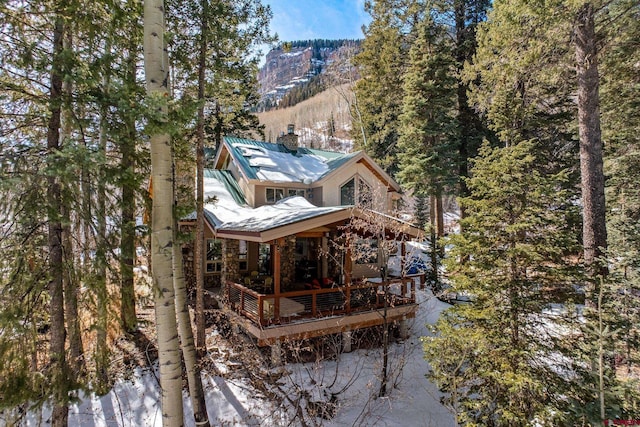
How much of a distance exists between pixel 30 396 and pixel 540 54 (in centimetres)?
1112

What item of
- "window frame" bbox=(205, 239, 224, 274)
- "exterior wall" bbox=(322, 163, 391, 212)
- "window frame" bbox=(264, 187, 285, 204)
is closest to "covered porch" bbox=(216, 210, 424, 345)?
"window frame" bbox=(205, 239, 224, 274)

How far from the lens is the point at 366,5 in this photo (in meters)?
19.2

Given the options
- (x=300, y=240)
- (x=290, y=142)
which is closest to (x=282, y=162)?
(x=290, y=142)

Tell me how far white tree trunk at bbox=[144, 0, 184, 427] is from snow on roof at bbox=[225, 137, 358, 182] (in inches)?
381

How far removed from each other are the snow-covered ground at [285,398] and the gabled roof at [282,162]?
7.72m

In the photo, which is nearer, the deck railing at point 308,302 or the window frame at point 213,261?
the deck railing at point 308,302

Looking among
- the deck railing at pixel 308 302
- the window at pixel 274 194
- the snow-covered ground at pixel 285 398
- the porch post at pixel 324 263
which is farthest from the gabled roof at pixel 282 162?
the snow-covered ground at pixel 285 398

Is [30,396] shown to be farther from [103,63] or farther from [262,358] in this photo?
[262,358]

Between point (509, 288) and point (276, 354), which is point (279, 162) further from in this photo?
point (509, 288)

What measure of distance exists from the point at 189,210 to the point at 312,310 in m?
5.43

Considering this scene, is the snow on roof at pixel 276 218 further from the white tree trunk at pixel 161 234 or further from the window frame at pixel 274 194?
the white tree trunk at pixel 161 234

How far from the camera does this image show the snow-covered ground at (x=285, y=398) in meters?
6.86

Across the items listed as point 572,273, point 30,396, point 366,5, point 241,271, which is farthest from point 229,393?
point 366,5

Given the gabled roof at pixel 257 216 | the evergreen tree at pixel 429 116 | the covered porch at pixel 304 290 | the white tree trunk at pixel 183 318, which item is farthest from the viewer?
the evergreen tree at pixel 429 116
